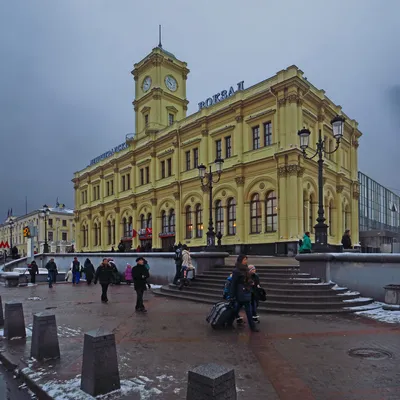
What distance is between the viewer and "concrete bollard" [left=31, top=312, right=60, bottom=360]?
255 inches

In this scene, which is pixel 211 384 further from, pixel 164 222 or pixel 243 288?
pixel 164 222

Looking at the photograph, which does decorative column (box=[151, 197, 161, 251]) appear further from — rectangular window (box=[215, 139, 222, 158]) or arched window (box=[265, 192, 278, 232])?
arched window (box=[265, 192, 278, 232])

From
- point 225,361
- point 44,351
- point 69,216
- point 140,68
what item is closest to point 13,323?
point 44,351

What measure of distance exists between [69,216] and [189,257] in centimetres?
7800

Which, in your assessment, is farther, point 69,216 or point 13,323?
point 69,216

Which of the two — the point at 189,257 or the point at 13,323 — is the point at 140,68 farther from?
the point at 13,323

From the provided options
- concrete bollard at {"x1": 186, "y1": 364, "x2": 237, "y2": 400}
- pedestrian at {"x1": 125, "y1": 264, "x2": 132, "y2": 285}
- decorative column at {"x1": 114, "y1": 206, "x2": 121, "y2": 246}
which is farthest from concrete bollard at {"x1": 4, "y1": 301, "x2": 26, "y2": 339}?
decorative column at {"x1": 114, "y1": 206, "x2": 121, "y2": 246}

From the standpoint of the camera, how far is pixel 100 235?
2005 inches

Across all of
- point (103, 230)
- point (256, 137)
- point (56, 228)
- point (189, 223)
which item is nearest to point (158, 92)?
point (189, 223)

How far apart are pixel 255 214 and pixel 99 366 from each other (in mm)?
26269

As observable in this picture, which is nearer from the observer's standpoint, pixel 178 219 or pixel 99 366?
pixel 99 366

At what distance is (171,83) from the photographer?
4562 cm

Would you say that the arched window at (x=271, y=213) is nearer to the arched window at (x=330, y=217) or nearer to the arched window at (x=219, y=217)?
the arched window at (x=219, y=217)

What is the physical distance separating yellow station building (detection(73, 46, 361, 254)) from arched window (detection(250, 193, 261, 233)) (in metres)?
0.09
